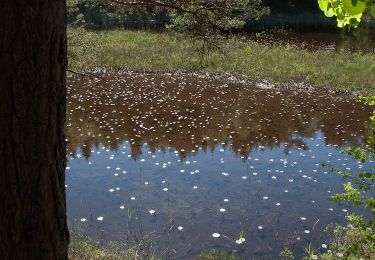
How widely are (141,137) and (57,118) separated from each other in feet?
30.6

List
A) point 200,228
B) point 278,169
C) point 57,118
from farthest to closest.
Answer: point 278,169 → point 200,228 → point 57,118

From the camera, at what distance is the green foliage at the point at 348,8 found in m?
1.67

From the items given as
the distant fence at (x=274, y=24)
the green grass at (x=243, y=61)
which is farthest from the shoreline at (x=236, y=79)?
the distant fence at (x=274, y=24)

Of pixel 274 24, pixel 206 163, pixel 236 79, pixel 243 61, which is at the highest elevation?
pixel 274 24

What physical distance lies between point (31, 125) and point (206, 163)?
8134 millimetres

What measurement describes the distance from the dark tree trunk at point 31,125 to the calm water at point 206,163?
4.65 m

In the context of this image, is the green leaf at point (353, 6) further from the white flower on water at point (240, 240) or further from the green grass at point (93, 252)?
the white flower on water at point (240, 240)

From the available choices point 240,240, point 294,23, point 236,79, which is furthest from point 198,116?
point 294,23

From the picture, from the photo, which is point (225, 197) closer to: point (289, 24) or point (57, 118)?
point (57, 118)

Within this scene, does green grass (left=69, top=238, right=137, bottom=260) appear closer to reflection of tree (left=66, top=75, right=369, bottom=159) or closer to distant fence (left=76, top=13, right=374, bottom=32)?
reflection of tree (left=66, top=75, right=369, bottom=159)

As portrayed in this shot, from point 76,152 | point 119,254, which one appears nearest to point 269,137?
point 76,152

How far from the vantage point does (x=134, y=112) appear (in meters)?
13.1

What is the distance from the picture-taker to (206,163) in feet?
32.1

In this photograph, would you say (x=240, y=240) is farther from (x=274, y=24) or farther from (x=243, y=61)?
(x=274, y=24)
